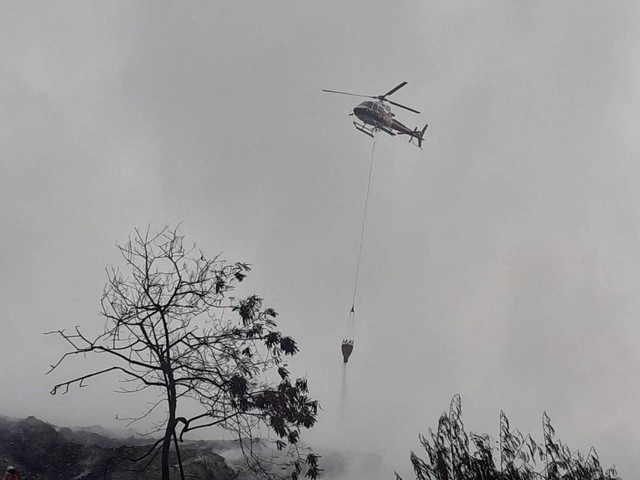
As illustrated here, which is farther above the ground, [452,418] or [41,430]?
[41,430]

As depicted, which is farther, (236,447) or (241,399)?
(236,447)

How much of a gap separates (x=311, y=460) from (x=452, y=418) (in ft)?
18.1

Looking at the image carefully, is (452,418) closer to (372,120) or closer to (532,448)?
(532,448)

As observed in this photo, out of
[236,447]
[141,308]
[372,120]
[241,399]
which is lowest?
[241,399]

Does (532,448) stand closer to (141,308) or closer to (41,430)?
(141,308)

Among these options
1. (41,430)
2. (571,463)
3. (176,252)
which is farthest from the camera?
(41,430)

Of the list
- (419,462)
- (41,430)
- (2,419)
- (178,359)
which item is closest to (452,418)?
(419,462)

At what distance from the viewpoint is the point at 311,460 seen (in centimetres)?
1416

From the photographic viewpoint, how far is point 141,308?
13.0 meters

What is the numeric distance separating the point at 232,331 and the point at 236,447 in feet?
150

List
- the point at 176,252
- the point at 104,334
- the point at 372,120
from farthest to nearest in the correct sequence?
the point at 372,120 < the point at 176,252 < the point at 104,334

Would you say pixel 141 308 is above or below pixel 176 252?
below

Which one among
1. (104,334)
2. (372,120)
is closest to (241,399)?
(104,334)

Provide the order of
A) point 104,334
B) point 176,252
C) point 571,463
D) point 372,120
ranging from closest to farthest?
point 571,463 → point 104,334 → point 176,252 → point 372,120
